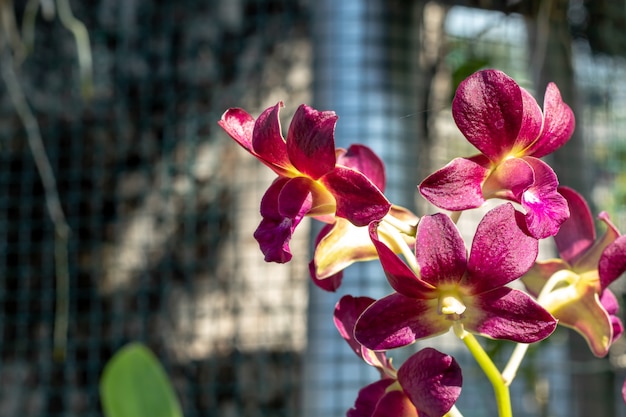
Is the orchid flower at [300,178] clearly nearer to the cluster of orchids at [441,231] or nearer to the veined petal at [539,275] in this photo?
the cluster of orchids at [441,231]

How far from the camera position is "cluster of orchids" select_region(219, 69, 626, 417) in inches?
10.8

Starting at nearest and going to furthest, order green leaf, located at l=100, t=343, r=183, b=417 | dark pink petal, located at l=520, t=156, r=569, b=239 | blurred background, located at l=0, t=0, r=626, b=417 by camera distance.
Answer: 1. dark pink petal, located at l=520, t=156, r=569, b=239
2. green leaf, located at l=100, t=343, r=183, b=417
3. blurred background, located at l=0, t=0, r=626, b=417

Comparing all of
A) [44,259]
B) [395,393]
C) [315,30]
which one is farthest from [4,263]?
Answer: [395,393]

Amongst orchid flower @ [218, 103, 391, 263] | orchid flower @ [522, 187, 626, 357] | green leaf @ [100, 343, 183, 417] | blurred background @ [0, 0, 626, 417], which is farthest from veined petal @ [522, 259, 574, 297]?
blurred background @ [0, 0, 626, 417]

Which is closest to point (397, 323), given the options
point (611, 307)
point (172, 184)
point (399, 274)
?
point (399, 274)

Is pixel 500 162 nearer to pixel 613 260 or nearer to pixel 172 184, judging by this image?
pixel 613 260

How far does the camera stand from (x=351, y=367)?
88 centimetres

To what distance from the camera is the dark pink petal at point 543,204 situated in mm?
265

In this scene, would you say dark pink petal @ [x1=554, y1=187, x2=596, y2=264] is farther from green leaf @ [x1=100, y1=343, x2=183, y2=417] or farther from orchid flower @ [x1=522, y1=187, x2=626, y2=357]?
green leaf @ [x1=100, y1=343, x2=183, y2=417]

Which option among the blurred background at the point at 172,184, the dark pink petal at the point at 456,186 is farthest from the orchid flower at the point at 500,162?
the blurred background at the point at 172,184

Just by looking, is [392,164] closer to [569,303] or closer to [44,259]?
[569,303]

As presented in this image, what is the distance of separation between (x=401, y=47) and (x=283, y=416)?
730 mm

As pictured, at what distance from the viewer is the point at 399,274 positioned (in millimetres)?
275

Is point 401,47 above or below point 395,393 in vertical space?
above
